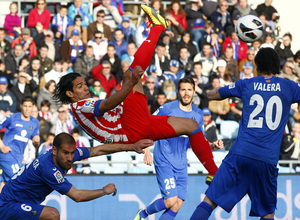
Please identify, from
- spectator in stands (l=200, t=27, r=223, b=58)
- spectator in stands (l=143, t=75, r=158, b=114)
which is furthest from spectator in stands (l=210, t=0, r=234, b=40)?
spectator in stands (l=143, t=75, r=158, b=114)

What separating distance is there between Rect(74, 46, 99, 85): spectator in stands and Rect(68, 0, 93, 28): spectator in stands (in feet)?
4.88

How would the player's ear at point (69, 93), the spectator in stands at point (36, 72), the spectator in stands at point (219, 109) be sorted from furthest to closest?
the spectator in stands at point (36, 72) < the spectator in stands at point (219, 109) < the player's ear at point (69, 93)

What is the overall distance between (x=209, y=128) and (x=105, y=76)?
3.02 meters

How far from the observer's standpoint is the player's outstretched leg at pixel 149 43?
8.05m

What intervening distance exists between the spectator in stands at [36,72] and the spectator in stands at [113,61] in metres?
1.50

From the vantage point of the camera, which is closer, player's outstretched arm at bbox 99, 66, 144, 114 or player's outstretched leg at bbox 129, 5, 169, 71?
player's outstretched arm at bbox 99, 66, 144, 114

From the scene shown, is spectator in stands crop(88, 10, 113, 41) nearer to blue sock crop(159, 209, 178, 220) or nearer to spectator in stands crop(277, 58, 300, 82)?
spectator in stands crop(277, 58, 300, 82)

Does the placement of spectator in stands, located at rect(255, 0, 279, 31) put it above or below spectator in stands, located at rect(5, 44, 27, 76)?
above

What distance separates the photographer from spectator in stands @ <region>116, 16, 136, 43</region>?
1615 cm

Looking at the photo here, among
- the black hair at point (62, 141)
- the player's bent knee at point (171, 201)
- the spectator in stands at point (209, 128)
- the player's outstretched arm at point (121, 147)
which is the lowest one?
the player's bent knee at point (171, 201)

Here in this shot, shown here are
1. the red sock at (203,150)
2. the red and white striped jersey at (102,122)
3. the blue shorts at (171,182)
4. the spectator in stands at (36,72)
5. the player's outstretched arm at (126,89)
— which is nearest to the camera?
the player's outstretched arm at (126,89)

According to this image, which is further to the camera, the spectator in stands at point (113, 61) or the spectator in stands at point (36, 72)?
the spectator in stands at point (113, 61)

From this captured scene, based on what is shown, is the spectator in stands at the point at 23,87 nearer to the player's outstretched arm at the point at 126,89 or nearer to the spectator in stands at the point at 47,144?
the spectator in stands at the point at 47,144

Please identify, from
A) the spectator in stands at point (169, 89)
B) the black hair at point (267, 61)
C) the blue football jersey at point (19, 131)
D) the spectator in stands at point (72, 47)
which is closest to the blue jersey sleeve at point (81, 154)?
the black hair at point (267, 61)
